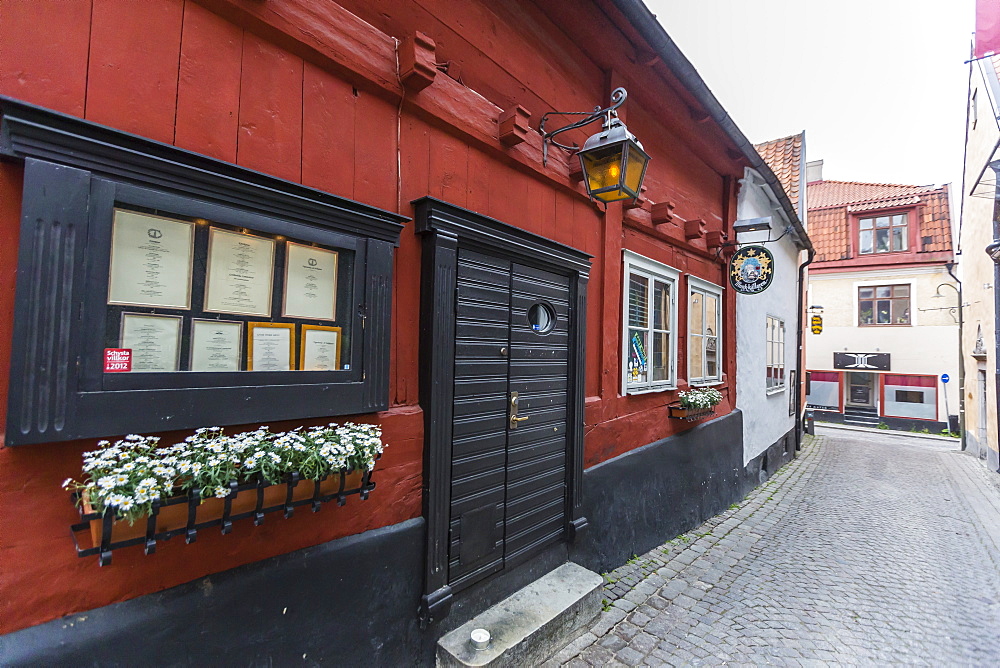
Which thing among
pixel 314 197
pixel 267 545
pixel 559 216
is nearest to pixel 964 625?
pixel 559 216

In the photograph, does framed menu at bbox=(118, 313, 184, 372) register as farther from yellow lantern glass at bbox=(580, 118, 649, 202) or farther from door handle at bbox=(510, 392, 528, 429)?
yellow lantern glass at bbox=(580, 118, 649, 202)

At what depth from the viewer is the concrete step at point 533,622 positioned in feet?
8.92

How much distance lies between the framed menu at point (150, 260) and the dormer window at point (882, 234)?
22.3m

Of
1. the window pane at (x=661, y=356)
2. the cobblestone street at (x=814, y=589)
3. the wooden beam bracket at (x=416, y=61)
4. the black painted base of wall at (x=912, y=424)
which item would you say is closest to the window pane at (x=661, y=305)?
the window pane at (x=661, y=356)

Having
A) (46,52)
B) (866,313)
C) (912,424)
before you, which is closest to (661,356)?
(46,52)

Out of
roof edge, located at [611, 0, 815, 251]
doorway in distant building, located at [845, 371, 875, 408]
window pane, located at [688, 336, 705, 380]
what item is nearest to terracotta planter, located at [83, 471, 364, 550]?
roof edge, located at [611, 0, 815, 251]

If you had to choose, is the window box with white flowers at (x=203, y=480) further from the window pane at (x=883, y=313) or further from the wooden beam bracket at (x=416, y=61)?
the window pane at (x=883, y=313)

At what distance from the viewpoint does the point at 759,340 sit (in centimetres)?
850

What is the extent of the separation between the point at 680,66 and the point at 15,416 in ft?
18.4

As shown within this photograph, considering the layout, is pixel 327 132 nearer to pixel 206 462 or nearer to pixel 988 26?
pixel 206 462

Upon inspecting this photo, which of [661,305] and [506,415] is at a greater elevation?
[661,305]

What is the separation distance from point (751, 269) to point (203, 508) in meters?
6.98

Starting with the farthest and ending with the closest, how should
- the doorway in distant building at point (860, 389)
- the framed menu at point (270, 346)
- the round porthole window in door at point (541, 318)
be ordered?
the doorway in distant building at point (860, 389)
the round porthole window in door at point (541, 318)
the framed menu at point (270, 346)

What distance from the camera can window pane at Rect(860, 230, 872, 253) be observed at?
17609 mm
